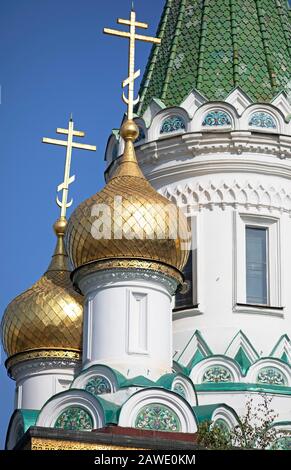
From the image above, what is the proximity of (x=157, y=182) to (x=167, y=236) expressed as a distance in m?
2.50

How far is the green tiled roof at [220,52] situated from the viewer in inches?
833

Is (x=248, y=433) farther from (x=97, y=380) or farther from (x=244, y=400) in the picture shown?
(x=244, y=400)

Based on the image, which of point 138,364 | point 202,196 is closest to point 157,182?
point 202,196

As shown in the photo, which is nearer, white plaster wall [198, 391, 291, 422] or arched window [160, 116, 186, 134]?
white plaster wall [198, 391, 291, 422]

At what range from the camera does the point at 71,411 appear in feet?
58.0

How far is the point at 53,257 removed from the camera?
20875 millimetres

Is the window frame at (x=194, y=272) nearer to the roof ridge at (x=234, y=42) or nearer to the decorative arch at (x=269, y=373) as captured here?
the decorative arch at (x=269, y=373)

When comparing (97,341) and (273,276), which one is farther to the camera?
(273,276)

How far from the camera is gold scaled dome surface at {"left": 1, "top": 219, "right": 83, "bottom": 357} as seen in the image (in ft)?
64.6

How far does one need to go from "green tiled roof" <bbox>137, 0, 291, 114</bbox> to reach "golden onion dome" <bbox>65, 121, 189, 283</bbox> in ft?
8.62

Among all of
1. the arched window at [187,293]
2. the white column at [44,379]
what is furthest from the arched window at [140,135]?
the white column at [44,379]

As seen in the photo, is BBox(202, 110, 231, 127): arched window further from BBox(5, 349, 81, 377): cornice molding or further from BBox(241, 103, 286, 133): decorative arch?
BBox(5, 349, 81, 377): cornice molding

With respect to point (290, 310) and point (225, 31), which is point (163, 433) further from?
point (225, 31)

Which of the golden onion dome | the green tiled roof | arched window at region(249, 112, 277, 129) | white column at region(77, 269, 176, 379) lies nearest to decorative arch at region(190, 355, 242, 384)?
white column at region(77, 269, 176, 379)
